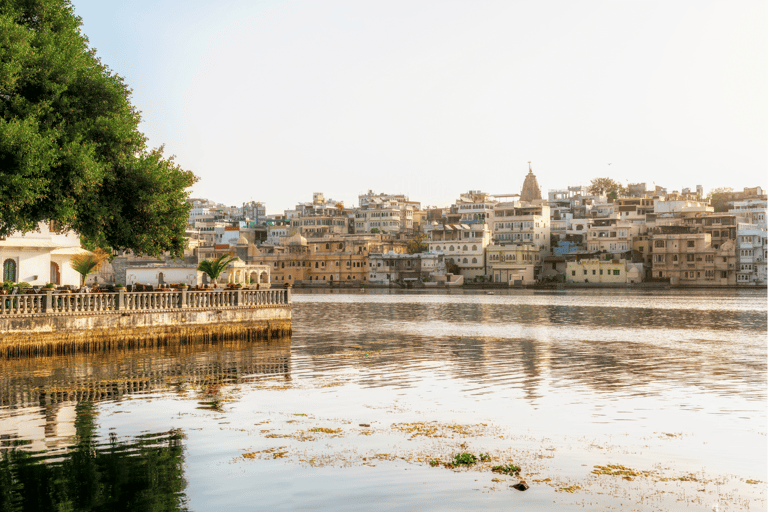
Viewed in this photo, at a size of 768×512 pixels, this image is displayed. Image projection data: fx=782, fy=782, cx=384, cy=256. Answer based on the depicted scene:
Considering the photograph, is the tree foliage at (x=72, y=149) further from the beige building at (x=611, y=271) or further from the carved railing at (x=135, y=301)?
the beige building at (x=611, y=271)

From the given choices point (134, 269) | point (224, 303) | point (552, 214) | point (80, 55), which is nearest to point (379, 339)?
point (224, 303)

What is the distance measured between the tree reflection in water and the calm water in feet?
0.14

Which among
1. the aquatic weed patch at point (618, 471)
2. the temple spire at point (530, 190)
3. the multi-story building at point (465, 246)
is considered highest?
the temple spire at point (530, 190)

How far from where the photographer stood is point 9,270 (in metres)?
41.4

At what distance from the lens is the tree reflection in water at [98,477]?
1050 centimetres

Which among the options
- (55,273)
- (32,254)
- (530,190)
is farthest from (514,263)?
(32,254)

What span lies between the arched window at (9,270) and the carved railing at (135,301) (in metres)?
13.9

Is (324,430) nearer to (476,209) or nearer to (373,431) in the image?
(373,431)

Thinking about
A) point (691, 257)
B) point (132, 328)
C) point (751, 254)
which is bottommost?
point (132, 328)

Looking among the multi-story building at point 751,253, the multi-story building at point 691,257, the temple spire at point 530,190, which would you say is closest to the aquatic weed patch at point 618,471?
the multi-story building at point 691,257

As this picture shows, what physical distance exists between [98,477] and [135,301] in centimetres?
2006

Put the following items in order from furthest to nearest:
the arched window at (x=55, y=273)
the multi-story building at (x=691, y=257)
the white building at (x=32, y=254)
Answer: the multi-story building at (x=691, y=257)
the arched window at (x=55, y=273)
the white building at (x=32, y=254)

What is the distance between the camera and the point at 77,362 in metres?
25.3

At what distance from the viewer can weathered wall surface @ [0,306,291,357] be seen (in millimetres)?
26328
